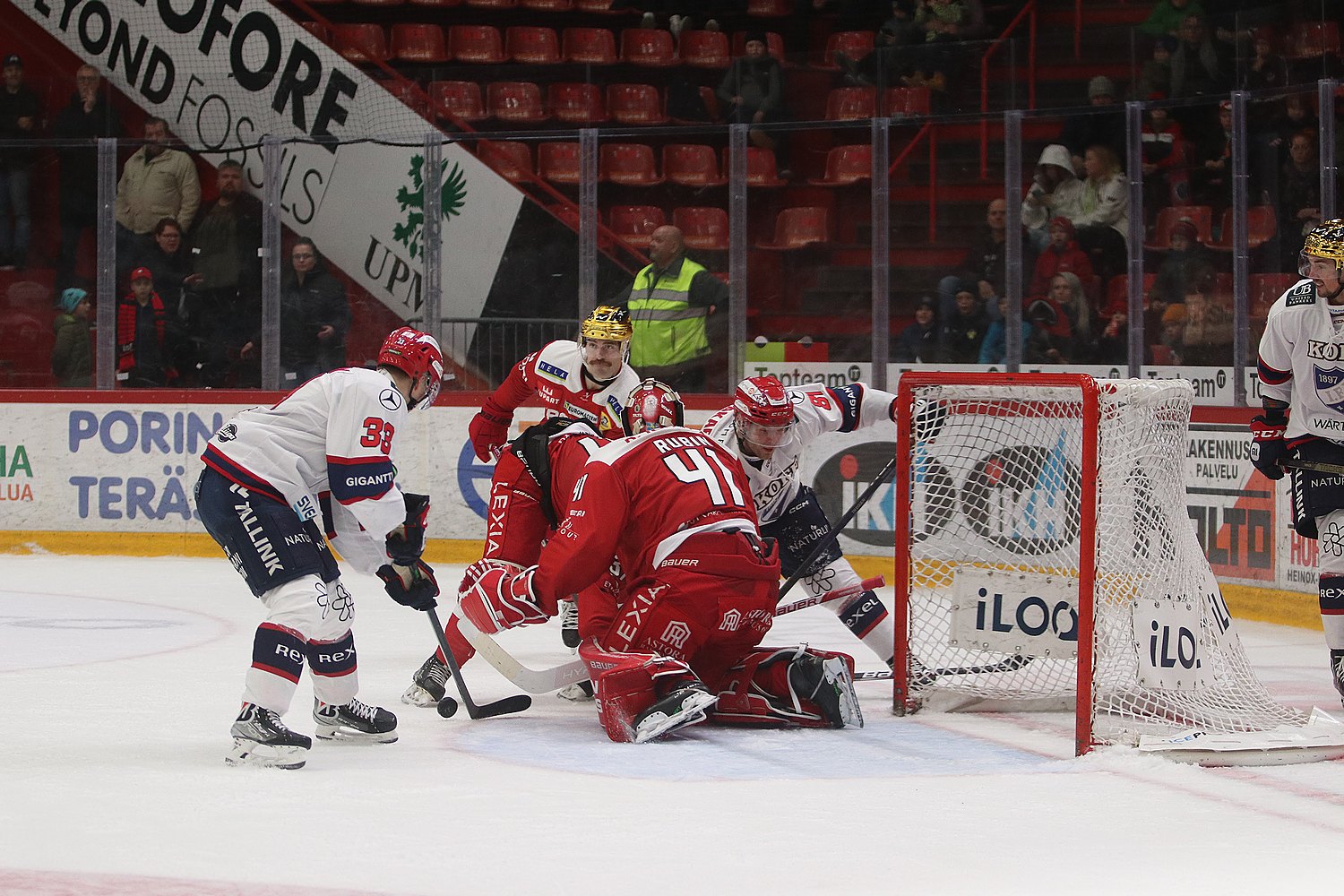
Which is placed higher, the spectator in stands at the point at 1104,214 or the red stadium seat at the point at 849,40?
the red stadium seat at the point at 849,40

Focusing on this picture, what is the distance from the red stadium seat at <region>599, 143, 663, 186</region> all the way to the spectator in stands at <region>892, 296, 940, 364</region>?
138 centimetres

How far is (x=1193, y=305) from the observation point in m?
7.07

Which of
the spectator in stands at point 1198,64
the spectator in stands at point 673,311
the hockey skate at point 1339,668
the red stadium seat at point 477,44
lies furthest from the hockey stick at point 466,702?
the red stadium seat at point 477,44

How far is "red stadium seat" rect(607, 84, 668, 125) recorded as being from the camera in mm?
8977

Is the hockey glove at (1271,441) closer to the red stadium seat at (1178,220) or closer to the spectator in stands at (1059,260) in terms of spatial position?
the red stadium seat at (1178,220)

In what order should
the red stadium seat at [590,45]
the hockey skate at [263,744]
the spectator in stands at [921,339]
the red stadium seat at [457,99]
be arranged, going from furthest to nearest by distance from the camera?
the red stadium seat at [590,45], the red stadium seat at [457,99], the spectator in stands at [921,339], the hockey skate at [263,744]

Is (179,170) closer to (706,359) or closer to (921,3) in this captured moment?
(706,359)

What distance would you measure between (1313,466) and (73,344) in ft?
19.4

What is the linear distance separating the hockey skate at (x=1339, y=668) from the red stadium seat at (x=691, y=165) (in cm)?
410

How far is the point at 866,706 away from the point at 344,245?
437 cm

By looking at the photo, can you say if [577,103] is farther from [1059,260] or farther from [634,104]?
[1059,260]

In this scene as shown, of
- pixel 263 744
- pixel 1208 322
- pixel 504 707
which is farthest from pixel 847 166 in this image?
pixel 263 744

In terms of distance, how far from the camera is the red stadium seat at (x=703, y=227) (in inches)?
307

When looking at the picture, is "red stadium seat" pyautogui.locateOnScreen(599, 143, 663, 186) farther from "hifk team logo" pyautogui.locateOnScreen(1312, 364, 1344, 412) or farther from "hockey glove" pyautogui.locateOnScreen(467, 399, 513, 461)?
"hifk team logo" pyautogui.locateOnScreen(1312, 364, 1344, 412)
